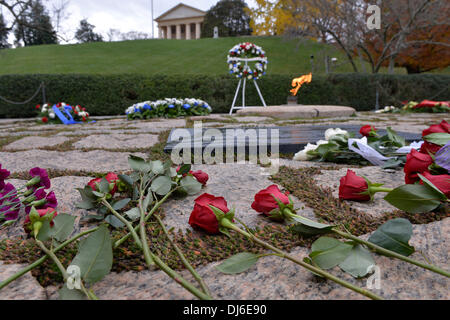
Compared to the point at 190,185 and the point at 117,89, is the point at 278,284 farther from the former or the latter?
the point at 117,89

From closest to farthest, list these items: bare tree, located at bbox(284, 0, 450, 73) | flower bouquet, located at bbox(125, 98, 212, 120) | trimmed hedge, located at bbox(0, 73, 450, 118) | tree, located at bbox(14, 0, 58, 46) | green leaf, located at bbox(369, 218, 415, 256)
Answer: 1. green leaf, located at bbox(369, 218, 415, 256)
2. flower bouquet, located at bbox(125, 98, 212, 120)
3. trimmed hedge, located at bbox(0, 73, 450, 118)
4. tree, located at bbox(14, 0, 58, 46)
5. bare tree, located at bbox(284, 0, 450, 73)

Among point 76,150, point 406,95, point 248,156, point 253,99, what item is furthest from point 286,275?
point 406,95

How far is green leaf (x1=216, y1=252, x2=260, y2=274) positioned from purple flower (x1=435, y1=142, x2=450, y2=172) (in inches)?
24.7

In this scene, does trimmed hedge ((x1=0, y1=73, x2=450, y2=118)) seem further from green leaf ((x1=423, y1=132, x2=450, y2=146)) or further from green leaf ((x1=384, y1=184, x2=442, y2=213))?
green leaf ((x1=384, y1=184, x2=442, y2=213))

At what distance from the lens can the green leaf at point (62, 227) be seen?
614 millimetres

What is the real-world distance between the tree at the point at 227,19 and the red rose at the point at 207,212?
36942 mm

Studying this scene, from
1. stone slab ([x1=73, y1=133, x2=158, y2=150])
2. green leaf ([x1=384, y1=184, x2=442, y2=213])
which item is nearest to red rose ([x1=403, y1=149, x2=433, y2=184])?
green leaf ([x1=384, y1=184, x2=442, y2=213])

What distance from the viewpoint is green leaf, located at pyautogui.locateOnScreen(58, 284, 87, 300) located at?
0.45 meters

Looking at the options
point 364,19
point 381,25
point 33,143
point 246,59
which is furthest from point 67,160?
point 381,25

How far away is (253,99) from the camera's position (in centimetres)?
902

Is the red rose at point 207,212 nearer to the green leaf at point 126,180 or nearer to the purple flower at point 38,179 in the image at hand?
the green leaf at point 126,180

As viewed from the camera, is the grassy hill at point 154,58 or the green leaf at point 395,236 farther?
the grassy hill at point 154,58

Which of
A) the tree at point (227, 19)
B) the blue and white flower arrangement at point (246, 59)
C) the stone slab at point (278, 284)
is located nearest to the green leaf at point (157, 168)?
the stone slab at point (278, 284)

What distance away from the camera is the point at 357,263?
537mm
